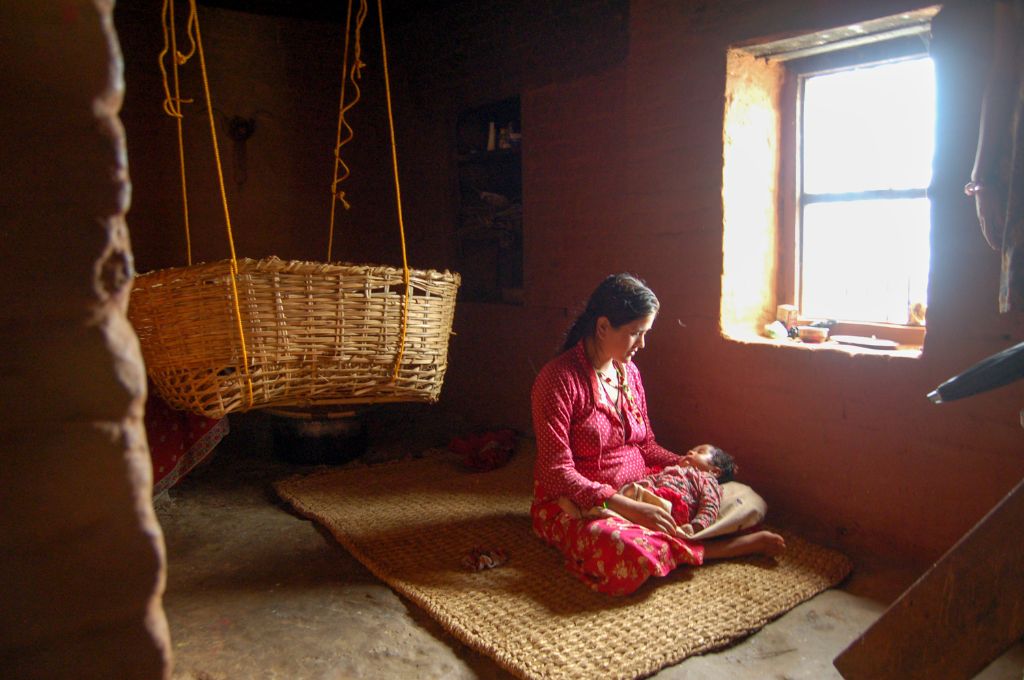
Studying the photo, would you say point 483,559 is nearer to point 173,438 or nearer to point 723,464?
point 723,464

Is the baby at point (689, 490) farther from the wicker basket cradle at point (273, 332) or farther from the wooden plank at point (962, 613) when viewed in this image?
the wooden plank at point (962, 613)

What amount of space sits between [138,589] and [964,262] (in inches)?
89.6

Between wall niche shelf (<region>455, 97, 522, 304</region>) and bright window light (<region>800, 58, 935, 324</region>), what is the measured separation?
1617 mm

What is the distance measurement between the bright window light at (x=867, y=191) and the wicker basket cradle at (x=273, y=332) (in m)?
1.58

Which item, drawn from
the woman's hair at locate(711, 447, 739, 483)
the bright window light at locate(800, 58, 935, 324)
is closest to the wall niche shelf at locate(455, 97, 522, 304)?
the bright window light at locate(800, 58, 935, 324)

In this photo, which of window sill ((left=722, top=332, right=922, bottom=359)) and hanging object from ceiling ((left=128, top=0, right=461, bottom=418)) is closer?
hanging object from ceiling ((left=128, top=0, right=461, bottom=418))

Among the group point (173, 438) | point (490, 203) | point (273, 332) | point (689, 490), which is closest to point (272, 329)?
point (273, 332)

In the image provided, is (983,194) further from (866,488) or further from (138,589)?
(138,589)

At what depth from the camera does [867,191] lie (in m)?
2.73

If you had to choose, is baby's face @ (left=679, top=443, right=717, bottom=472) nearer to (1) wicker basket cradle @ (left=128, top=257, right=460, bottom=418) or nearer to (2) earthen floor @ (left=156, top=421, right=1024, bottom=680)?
(2) earthen floor @ (left=156, top=421, right=1024, bottom=680)

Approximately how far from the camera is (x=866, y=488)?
2535 mm

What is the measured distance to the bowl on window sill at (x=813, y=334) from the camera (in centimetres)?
275

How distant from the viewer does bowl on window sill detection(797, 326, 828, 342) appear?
275 centimetres

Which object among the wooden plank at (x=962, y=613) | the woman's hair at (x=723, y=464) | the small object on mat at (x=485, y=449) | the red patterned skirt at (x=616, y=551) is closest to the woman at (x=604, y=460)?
the red patterned skirt at (x=616, y=551)
